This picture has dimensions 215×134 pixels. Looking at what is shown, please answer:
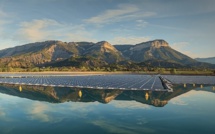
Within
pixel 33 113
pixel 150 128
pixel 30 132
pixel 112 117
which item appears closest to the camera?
pixel 30 132

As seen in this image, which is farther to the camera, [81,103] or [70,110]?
[81,103]

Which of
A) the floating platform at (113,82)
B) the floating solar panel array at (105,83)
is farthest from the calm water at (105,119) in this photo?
the floating platform at (113,82)

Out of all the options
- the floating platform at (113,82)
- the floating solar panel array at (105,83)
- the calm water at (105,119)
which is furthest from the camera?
the floating platform at (113,82)

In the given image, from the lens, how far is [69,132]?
21906 mm

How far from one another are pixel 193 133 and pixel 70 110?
1625 cm

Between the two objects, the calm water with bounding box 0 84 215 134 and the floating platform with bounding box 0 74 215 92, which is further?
the floating platform with bounding box 0 74 215 92

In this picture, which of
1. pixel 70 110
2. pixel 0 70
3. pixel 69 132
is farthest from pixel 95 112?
pixel 0 70

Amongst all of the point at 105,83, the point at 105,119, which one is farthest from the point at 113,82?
the point at 105,119

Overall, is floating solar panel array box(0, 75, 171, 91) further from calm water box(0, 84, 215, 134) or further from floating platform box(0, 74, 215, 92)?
calm water box(0, 84, 215, 134)

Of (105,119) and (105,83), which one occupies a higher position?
(105,83)

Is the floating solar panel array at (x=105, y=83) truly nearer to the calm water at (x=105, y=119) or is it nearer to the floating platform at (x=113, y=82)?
the floating platform at (x=113, y=82)

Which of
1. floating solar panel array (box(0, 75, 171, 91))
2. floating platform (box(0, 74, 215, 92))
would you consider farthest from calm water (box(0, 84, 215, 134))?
floating platform (box(0, 74, 215, 92))

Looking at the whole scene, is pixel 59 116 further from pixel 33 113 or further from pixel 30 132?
pixel 30 132

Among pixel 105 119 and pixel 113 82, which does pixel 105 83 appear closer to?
pixel 113 82
